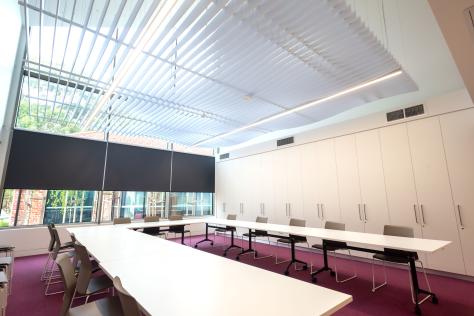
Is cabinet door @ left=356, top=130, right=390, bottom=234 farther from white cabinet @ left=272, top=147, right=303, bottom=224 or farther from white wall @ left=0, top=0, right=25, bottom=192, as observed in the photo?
white wall @ left=0, top=0, right=25, bottom=192

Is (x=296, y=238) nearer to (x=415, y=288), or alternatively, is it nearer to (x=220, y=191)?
(x=415, y=288)

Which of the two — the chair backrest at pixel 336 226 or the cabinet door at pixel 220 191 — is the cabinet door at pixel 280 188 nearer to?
the chair backrest at pixel 336 226

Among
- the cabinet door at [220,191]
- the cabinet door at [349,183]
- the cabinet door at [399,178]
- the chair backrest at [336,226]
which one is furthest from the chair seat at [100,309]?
the cabinet door at [220,191]

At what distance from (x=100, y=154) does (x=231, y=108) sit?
4369 millimetres

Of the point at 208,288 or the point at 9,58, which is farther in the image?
the point at 9,58

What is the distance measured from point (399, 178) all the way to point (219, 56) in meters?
4.32

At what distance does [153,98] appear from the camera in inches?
189

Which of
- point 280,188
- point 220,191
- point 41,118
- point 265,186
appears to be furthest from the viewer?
point 220,191

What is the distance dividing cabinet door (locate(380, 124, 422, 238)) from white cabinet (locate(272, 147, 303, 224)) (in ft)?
7.09

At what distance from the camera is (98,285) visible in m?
2.43

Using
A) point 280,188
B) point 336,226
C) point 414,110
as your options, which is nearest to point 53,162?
point 280,188

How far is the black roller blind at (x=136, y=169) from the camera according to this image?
697 centimetres

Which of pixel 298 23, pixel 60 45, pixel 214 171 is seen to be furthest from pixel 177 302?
pixel 214 171

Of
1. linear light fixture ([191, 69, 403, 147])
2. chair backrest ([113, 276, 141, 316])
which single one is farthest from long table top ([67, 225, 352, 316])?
linear light fixture ([191, 69, 403, 147])
